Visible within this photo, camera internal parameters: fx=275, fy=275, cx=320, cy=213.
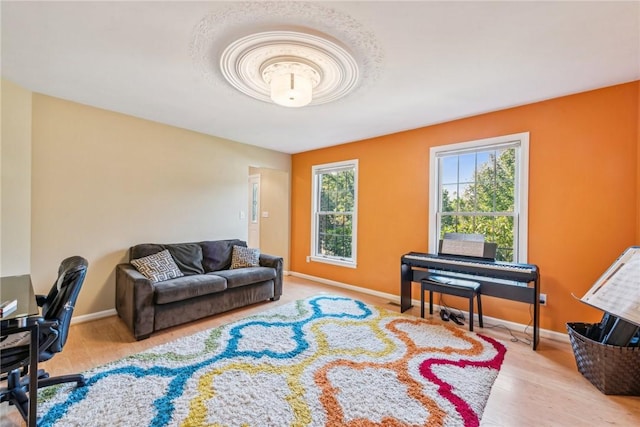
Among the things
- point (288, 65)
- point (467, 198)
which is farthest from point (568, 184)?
point (288, 65)

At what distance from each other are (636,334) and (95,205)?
A: 5045 mm

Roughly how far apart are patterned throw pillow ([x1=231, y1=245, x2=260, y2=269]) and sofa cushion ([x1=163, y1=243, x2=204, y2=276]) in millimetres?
451

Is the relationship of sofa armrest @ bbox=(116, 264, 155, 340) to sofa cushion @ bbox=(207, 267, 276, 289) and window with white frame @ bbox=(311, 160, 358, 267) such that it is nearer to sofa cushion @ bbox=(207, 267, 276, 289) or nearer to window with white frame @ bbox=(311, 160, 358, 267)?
sofa cushion @ bbox=(207, 267, 276, 289)

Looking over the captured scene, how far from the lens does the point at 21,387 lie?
1.70 meters

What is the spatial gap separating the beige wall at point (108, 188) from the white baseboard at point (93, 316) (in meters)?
0.06

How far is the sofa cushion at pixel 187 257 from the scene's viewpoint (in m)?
3.53

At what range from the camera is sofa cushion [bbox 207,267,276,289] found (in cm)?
336

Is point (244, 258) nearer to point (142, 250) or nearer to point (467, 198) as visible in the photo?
point (142, 250)

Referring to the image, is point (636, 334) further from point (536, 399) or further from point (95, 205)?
point (95, 205)

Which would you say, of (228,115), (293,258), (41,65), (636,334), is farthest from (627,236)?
(41,65)

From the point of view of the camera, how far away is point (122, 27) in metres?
1.77

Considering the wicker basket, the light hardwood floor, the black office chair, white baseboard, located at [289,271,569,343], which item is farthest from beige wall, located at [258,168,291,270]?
the wicker basket

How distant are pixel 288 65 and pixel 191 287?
2.40 meters

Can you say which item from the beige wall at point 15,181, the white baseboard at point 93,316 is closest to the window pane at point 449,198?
the white baseboard at point 93,316
